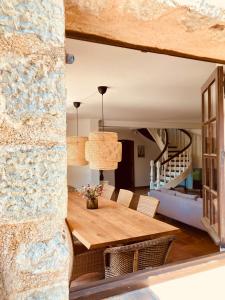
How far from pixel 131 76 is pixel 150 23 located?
79.2 inches

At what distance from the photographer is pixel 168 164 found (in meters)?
8.25

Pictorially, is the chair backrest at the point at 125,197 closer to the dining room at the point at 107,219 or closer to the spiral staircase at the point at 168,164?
the dining room at the point at 107,219

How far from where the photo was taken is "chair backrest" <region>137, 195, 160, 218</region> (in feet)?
9.78

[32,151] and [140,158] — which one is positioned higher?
[32,151]

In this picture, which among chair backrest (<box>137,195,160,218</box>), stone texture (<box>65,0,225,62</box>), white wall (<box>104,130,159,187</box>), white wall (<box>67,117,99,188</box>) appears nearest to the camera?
stone texture (<box>65,0,225,62</box>)

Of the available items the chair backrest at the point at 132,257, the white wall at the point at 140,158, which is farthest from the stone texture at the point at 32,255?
the white wall at the point at 140,158

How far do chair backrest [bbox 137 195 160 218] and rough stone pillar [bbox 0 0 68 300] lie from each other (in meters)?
2.55

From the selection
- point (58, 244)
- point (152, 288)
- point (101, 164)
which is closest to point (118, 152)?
point (101, 164)

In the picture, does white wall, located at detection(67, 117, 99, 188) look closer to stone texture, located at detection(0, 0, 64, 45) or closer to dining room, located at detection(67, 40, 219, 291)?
dining room, located at detection(67, 40, 219, 291)

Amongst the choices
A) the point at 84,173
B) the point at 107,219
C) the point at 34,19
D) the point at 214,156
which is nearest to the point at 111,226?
the point at 107,219

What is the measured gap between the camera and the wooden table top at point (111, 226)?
2152 mm

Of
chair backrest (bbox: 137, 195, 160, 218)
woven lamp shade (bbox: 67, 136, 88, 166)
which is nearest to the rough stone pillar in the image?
chair backrest (bbox: 137, 195, 160, 218)

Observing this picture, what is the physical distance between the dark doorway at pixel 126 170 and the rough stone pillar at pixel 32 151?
951 centimetres

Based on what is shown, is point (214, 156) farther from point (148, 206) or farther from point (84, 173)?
point (84, 173)
